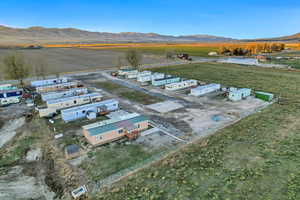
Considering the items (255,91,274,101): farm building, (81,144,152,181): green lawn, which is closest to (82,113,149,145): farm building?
(81,144,152,181): green lawn

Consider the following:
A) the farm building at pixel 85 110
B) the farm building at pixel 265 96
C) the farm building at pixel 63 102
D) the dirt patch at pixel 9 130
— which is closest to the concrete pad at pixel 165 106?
the farm building at pixel 85 110

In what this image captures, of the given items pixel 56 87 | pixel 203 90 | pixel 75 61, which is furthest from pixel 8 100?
pixel 75 61

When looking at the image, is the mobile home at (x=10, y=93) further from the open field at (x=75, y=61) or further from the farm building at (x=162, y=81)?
the farm building at (x=162, y=81)

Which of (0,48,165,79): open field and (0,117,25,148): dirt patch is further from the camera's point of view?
(0,48,165,79): open field

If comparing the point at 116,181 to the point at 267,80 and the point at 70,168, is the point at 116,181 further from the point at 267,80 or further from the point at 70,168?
the point at 267,80

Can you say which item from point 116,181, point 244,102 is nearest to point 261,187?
point 116,181

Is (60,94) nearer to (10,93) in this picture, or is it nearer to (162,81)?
(10,93)

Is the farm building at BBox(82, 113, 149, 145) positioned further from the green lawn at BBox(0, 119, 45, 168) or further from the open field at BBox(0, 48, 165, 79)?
the open field at BBox(0, 48, 165, 79)
